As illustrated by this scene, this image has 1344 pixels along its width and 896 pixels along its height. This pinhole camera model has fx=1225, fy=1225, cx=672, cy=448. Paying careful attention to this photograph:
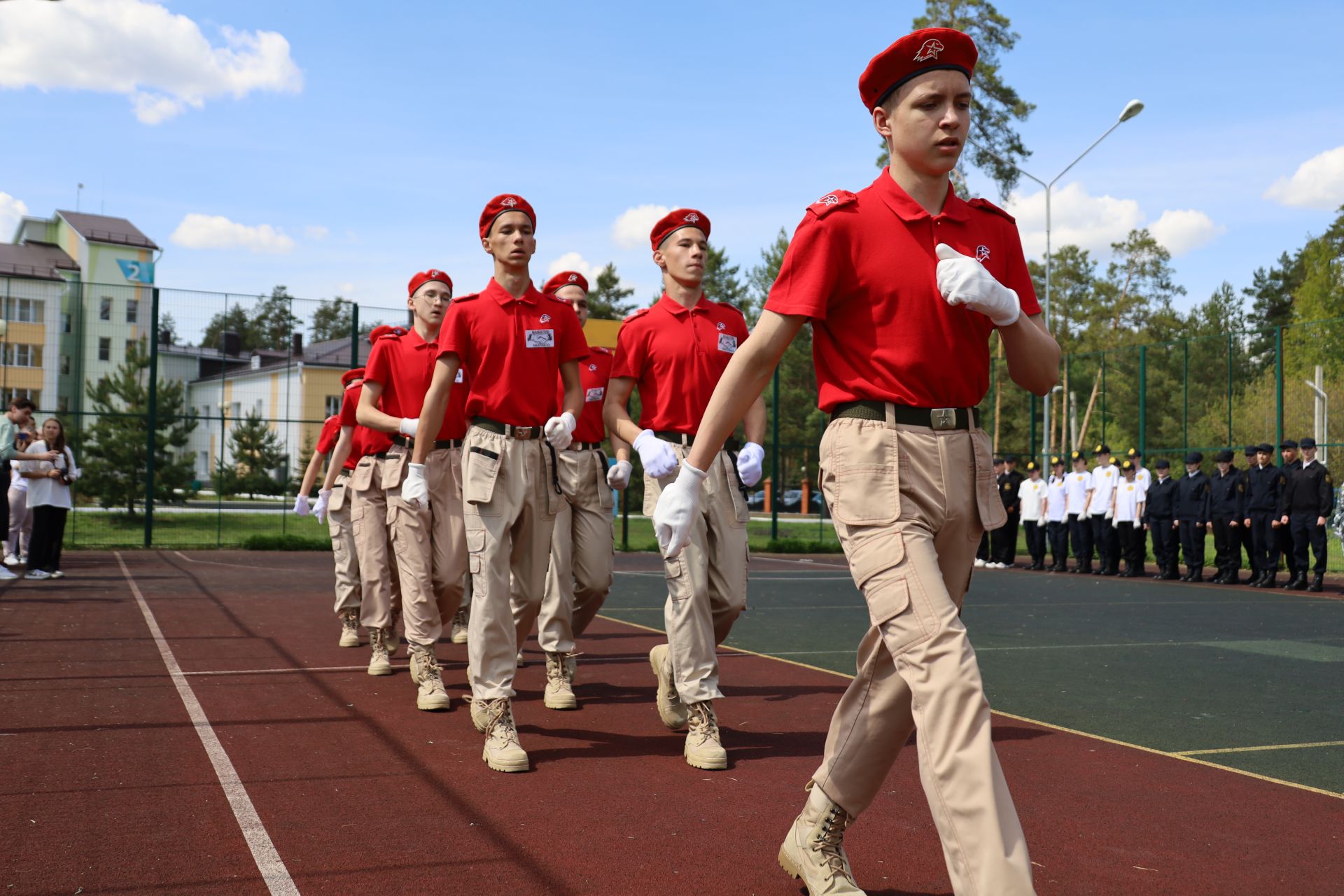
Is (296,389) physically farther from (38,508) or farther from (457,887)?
(457,887)

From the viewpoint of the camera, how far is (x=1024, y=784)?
499 cm

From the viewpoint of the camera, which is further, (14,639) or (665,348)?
(14,639)

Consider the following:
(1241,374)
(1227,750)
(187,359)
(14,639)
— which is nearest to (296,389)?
(187,359)

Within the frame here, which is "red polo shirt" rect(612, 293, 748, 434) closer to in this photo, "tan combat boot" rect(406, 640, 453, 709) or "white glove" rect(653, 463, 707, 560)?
"tan combat boot" rect(406, 640, 453, 709)

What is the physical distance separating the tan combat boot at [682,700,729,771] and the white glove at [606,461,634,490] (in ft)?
5.71

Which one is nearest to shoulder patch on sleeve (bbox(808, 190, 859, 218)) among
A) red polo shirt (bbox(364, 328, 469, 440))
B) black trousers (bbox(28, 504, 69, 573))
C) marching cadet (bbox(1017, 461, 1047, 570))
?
red polo shirt (bbox(364, 328, 469, 440))

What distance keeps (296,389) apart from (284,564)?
20.8 ft

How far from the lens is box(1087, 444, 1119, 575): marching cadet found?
838 inches

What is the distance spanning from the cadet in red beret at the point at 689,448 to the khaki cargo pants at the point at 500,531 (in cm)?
52

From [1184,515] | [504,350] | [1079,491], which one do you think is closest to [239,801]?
[504,350]

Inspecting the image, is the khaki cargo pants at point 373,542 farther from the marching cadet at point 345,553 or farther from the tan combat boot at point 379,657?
the marching cadet at point 345,553

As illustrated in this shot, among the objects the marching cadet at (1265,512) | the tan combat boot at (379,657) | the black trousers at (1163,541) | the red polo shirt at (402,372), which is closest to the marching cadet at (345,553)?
the red polo shirt at (402,372)

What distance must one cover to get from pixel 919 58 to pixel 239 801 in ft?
11.4

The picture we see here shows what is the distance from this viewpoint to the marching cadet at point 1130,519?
20.7m
